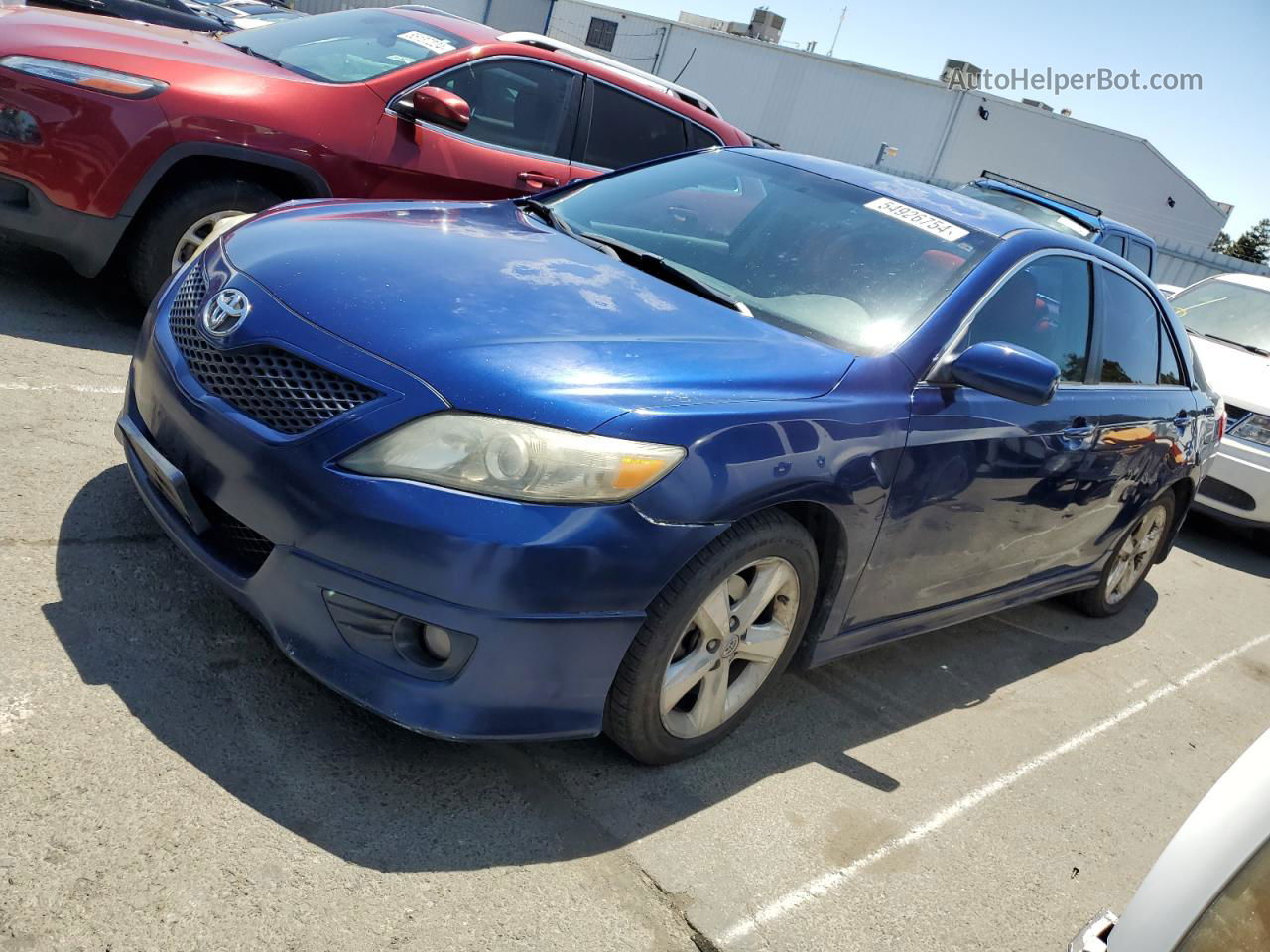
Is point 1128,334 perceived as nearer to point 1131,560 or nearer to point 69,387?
point 1131,560

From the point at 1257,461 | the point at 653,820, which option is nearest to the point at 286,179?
the point at 653,820

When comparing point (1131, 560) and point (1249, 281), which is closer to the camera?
point (1131, 560)

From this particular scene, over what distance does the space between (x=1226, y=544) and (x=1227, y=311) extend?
2132 millimetres

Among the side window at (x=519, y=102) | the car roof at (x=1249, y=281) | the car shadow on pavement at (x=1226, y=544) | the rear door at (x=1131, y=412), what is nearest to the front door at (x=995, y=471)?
the rear door at (x=1131, y=412)

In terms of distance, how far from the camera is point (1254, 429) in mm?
7762

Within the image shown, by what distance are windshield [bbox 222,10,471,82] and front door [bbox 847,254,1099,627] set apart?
10.9ft

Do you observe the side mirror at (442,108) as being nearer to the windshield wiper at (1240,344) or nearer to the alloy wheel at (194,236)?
the alloy wheel at (194,236)

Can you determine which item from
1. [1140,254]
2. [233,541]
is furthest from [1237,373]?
[233,541]

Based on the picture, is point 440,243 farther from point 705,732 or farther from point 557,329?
point 705,732

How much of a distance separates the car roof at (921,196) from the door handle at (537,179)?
164 centimetres

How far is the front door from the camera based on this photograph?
11.0ft

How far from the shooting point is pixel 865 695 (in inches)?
157

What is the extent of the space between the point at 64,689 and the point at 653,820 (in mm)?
1426

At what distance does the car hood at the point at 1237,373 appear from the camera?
7.82 m
